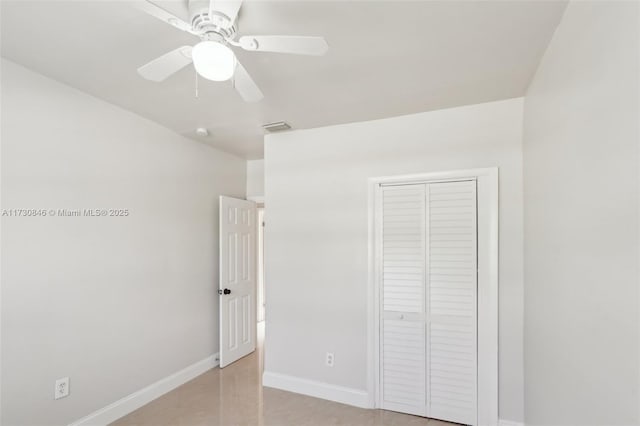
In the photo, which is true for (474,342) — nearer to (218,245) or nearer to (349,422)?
(349,422)

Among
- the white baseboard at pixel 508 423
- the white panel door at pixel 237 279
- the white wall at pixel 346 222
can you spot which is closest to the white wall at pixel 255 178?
the white panel door at pixel 237 279

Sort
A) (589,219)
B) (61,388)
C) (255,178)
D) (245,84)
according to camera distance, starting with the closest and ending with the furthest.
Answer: (589,219) → (245,84) → (61,388) → (255,178)

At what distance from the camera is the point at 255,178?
14.4ft

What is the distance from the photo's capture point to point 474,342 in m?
2.56

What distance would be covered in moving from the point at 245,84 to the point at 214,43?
0.39 metres

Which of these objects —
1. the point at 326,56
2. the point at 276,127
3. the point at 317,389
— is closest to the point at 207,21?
the point at 326,56

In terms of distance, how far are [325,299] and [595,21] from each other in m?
2.57

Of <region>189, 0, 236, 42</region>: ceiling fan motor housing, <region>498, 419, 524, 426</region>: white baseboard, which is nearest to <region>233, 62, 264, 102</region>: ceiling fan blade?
<region>189, 0, 236, 42</region>: ceiling fan motor housing

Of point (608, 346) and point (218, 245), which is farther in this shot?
point (218, 245)

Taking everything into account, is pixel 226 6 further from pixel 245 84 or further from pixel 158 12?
pixel 245 84

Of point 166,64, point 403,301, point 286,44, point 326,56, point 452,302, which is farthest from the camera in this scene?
point 403,301

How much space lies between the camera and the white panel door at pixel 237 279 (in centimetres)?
369

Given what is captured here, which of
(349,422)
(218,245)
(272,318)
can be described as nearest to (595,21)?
(349,422)

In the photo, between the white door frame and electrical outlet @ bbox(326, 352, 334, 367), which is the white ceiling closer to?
the white door frame
